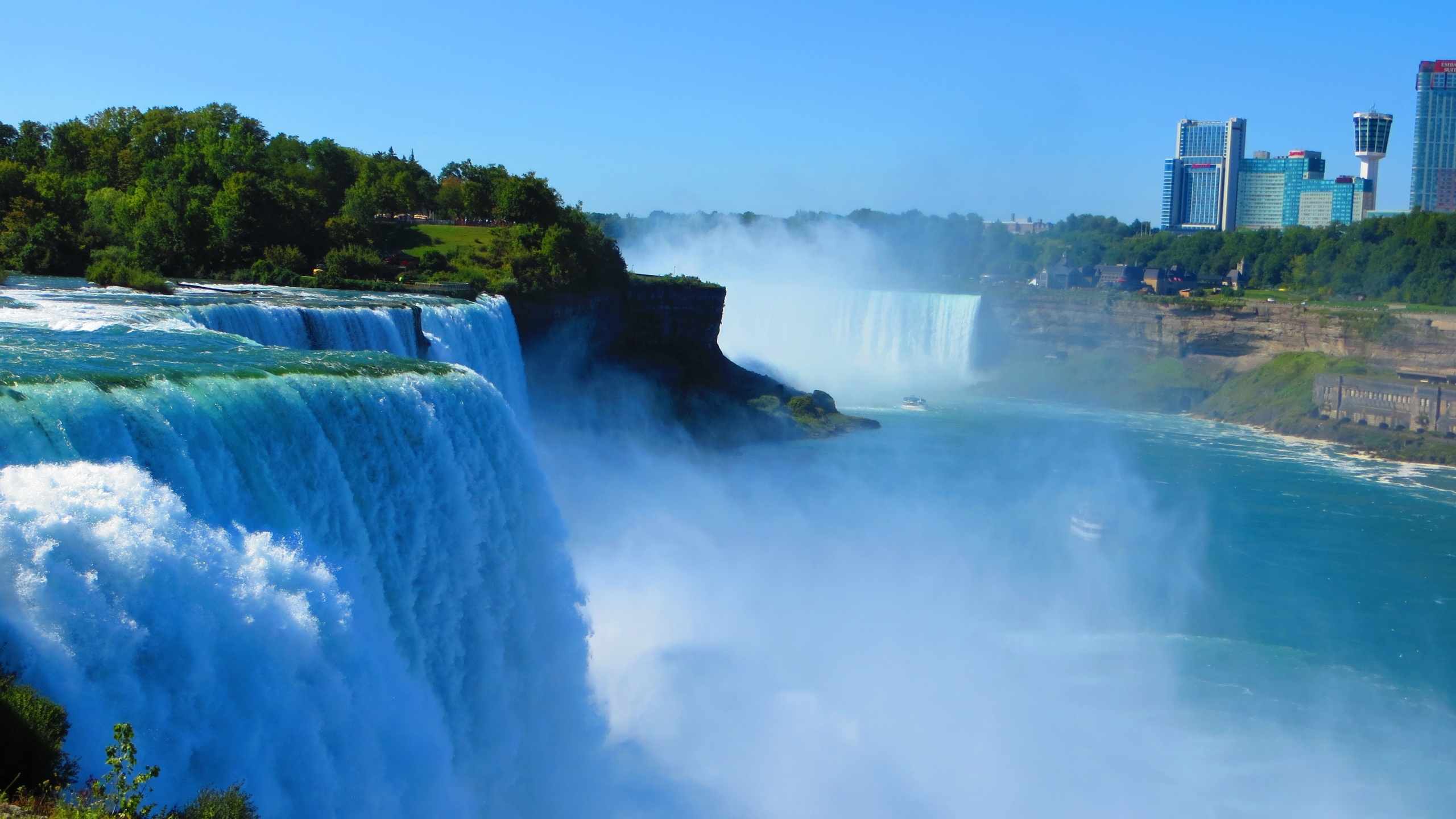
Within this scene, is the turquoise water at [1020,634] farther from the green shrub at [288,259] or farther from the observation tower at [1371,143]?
the observation tower at [1371,143]

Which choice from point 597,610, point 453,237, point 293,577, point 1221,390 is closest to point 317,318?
point 597,610

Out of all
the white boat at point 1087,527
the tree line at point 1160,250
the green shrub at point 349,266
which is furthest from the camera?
the tree line at point 1160,250

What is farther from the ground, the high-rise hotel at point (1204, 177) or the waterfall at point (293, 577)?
the high-rise hotel at point (1204, 177)

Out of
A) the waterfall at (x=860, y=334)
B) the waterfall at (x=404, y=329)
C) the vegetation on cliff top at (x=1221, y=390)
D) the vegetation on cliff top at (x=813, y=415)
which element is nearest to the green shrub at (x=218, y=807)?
the waterfall at (x=404, y=329)

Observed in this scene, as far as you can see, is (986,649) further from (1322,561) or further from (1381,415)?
(1381,415)

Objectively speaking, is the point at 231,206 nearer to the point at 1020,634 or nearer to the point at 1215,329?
the point at 1020,634

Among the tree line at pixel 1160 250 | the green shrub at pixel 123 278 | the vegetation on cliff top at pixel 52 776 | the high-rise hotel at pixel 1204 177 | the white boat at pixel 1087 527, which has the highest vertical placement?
the high-rise hotel at pixel 1204 177

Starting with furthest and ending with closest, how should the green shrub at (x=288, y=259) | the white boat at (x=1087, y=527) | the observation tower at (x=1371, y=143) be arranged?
the observation tower at (x=1371, y=143) < the green shrub at (x=288, y=259) < the white boat at (x=1087, y=527)
